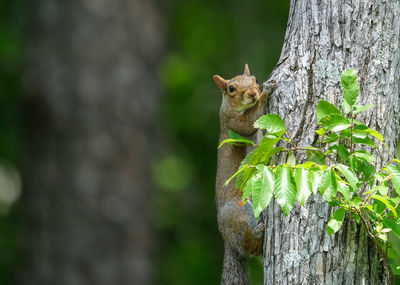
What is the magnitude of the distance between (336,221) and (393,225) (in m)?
0.27

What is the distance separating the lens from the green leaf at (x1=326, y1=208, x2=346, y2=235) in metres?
2.75

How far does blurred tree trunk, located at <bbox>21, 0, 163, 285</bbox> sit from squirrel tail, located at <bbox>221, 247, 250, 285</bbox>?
1.23 meters

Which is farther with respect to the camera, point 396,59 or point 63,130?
point 63,130

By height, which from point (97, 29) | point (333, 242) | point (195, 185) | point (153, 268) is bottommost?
point (153, 268)

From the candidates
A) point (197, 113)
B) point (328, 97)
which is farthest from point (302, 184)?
point (197, 113)

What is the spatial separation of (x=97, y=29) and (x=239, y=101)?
1.63 metres

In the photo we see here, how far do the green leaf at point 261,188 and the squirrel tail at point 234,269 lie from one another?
1.81 metres

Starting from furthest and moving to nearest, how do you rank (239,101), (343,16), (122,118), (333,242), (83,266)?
(122,118)
(83,266)
(239,101)
(343,16)
(333,242)

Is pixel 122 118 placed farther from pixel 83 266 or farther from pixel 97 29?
pixel 83 266

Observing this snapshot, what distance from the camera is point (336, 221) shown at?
277cm

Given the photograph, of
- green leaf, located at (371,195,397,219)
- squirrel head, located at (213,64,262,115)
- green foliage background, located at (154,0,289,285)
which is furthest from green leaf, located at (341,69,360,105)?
green foliage background, located at (154,0,289,285)

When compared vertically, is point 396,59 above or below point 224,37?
below

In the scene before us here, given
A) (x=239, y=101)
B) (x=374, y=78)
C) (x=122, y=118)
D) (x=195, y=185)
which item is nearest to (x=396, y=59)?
(x=374, y=78)

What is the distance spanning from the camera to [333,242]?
2996mm
